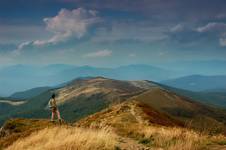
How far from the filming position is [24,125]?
27.9m

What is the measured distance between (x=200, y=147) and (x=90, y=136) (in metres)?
4.34

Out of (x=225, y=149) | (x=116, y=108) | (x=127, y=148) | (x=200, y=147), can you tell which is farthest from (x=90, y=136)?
(x=116, y=108)

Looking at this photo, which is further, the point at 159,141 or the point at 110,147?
the point at 159,141

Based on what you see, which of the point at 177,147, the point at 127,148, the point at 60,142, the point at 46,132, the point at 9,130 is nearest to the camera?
the point at 177,147

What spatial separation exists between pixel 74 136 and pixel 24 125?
16.1 m

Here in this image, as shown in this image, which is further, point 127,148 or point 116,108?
point 116,108

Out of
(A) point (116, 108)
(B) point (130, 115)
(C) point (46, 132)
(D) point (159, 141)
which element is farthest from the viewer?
(A) point (116, 108)

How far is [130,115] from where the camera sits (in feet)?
124

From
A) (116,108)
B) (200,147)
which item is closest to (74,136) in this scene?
(200,147)

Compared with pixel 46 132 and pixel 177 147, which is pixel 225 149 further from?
pixel 46 132

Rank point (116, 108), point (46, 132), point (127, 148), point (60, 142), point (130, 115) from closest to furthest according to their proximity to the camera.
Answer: point (60, 142) → point (127, 148) → point (46, 132) → point (130, 115) → point (116, 108)

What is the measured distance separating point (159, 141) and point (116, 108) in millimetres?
28945

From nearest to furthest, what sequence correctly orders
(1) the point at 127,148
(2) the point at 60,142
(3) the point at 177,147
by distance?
(3) the point at 177,147 < (2) the point at 60,142 < (1) the point at 127,148

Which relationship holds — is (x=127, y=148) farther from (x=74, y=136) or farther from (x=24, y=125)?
(x=24, y=125)
